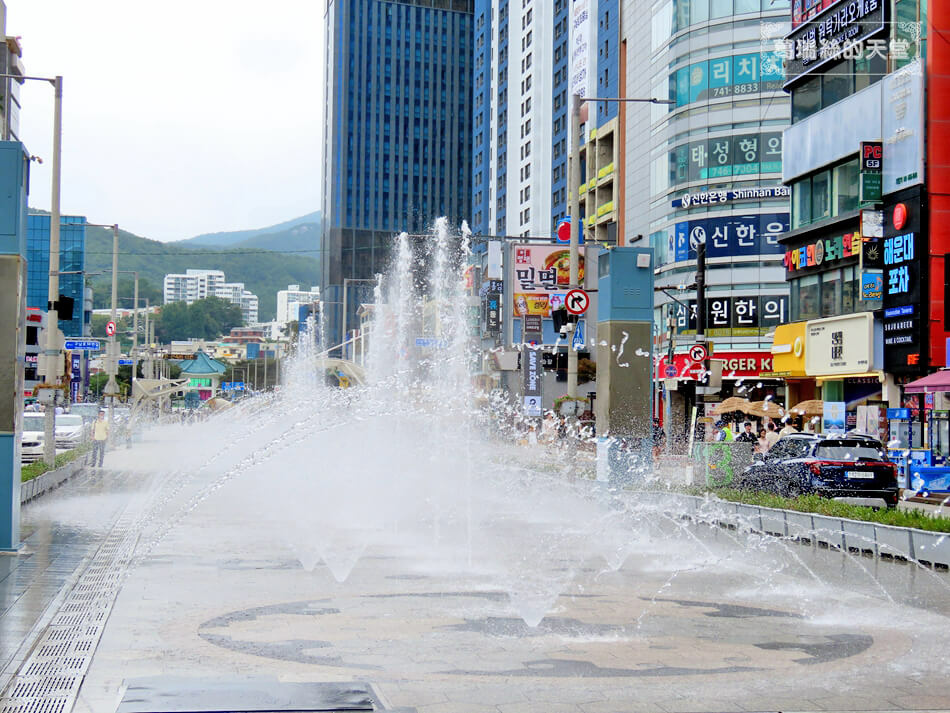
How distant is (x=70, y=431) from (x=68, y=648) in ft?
118

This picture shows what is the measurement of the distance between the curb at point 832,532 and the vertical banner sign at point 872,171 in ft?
62.8

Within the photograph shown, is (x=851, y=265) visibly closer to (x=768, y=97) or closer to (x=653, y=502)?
(x=768, y=97)

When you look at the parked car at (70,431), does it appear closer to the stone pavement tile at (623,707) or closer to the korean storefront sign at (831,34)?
the korean storefront sign at (831,34)

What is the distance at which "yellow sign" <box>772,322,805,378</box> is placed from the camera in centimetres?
4272

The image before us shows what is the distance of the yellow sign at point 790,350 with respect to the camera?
42.7 m

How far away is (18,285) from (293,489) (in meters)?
13.9

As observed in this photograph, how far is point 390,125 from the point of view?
15938cm

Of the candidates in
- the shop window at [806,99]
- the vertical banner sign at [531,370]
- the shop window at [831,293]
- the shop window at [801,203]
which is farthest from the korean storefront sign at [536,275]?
the shop window at [831,293]

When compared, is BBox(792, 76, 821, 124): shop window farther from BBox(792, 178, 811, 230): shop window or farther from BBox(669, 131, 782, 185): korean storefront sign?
BBox(669, 131, 782, 185): korean storefront sign

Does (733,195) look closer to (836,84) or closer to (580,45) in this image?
(836,84)

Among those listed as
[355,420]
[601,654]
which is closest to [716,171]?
[355,420]

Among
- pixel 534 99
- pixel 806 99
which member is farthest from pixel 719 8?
pixel 534 99

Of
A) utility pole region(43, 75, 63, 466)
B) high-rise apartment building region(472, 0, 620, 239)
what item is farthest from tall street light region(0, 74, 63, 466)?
high-rise apartment building region(472, 0, 620, 239)

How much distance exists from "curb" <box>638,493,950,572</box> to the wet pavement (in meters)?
0.36
